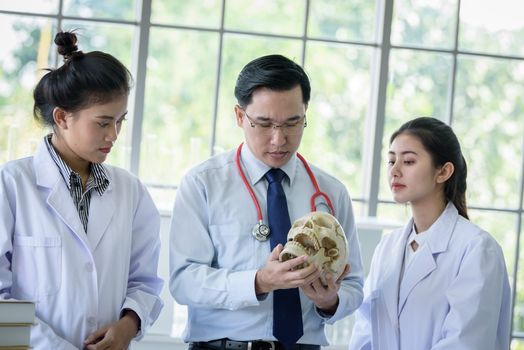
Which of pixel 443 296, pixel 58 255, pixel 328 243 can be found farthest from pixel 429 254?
pixel 58 255

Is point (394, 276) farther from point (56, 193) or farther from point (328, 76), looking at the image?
point (328, 76)

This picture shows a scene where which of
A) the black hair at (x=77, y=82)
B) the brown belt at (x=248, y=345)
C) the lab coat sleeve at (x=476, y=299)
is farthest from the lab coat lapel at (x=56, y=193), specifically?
the lab coat sleeve at (x=476, y=299)

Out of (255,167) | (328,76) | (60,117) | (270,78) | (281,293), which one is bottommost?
(281,293)

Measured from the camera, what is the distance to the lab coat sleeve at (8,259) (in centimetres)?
214

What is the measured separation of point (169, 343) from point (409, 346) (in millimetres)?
1905

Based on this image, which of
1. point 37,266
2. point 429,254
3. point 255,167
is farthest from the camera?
point 429,254

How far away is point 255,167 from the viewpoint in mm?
2543

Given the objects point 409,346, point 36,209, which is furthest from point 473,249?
point 36,209

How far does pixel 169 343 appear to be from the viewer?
4203 mm

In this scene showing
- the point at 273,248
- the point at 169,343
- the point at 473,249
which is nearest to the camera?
the point at 273,248

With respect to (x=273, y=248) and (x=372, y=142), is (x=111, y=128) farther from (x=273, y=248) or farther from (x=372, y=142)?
(x=372, y=142)

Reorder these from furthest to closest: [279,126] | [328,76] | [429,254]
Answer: [328,76] → [429,254] → [279,126]

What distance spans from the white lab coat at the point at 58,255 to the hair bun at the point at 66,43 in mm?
279

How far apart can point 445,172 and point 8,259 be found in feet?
4.68
